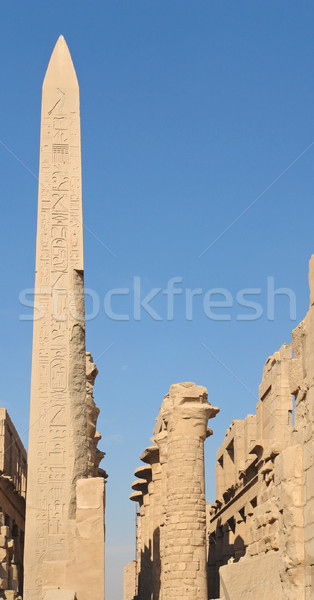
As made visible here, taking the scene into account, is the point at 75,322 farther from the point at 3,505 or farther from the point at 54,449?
the point at 3,505

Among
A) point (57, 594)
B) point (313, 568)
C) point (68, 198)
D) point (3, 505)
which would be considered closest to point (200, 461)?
point (3, 505)

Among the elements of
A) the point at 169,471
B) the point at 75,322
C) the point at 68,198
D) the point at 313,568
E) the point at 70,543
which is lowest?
the point at 313,568

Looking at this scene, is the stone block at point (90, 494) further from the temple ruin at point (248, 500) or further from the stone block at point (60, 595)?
the temple ruin at point (248, 500)

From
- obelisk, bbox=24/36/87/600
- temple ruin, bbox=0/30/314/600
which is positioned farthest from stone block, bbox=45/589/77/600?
obelisk, bbox=24/36/87/600

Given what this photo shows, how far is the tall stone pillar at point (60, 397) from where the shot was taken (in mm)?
11648

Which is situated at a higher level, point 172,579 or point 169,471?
point 169,471

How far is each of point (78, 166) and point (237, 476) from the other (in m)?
10.8

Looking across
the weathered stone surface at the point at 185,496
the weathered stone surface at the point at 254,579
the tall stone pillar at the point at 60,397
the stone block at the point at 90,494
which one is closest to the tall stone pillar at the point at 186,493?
the weathered stone surface at the point at 185,496

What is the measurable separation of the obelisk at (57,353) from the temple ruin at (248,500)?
2.58 m

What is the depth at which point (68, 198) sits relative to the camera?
13648mm

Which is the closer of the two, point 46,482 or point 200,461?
point 46,482

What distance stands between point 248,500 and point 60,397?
829cm

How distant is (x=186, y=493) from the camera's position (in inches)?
648

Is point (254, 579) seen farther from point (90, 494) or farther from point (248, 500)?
point (248, 500)
